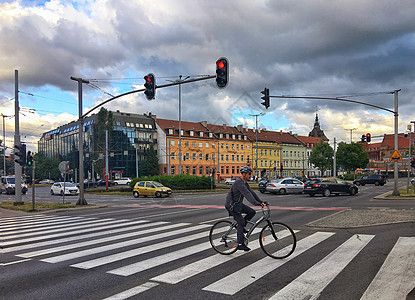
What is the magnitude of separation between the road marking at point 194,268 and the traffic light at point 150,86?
952 cm

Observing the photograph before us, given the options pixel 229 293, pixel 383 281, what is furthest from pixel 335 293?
pixel 229 293

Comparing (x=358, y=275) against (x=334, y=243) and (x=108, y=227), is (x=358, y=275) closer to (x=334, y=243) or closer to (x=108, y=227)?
(x=334, y=243)

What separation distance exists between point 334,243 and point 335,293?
358cm

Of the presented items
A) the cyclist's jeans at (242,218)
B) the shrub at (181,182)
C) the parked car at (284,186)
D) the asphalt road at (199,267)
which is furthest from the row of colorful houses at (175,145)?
the cyclist's jeans at (242,218)

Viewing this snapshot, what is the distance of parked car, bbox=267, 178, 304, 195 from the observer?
3198 cm

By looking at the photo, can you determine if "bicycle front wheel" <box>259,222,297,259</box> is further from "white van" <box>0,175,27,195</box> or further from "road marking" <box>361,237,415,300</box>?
"white van" <box>0,175,27,195</box>

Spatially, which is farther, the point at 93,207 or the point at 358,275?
the point at 93,207

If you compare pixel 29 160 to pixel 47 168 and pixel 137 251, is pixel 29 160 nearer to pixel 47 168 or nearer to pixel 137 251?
pixel 137 251

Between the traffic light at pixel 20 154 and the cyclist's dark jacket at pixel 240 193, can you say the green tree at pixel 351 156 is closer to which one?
the traffic light at pixel 20 154

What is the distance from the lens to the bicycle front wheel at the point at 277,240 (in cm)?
698

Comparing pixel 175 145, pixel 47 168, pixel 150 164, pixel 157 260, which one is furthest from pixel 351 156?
pixel 157 260

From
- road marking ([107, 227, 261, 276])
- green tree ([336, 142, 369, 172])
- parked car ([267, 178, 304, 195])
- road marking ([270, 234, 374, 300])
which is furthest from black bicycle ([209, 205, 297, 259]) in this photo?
green tree ([336, 142, 369, 172])

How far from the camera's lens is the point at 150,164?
7500 centimetres

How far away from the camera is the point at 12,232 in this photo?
11297 mm
